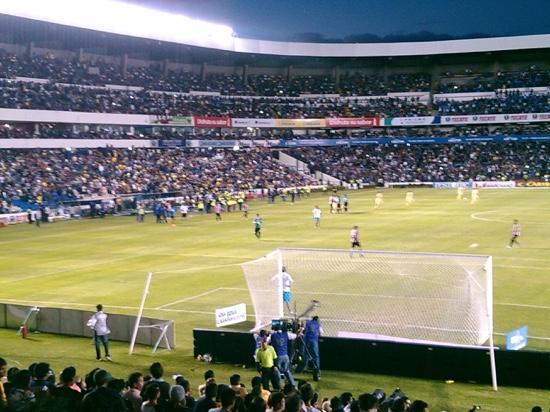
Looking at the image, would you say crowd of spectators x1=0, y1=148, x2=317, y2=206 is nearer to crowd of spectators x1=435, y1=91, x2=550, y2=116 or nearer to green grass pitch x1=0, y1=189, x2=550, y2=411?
green grass pitch x1=0, y1=189, x2=550, y2=411

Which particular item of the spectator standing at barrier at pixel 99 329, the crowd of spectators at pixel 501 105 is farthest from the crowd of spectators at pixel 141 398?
the crowd of spectators at pixel 501 105

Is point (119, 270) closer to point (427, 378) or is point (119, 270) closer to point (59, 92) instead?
point (427, 378)

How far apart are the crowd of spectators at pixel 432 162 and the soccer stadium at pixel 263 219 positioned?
44cm

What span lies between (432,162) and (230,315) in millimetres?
79987

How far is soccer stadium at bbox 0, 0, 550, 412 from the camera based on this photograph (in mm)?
15625

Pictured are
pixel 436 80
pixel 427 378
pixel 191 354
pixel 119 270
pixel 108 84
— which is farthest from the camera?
pixel 436 80

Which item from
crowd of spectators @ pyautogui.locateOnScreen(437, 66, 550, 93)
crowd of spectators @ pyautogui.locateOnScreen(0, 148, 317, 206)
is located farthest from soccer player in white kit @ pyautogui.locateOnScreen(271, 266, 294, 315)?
crowd of spectators @ pyautogui.locateOnScreen(437, 66, 550, 93)

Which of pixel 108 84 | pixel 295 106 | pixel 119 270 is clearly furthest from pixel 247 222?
pixel 295 106

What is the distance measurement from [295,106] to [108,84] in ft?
103

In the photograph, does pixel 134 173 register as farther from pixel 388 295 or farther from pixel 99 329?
pixel 99 329

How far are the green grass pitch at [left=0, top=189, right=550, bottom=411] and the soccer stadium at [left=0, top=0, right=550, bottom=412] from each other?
15cm

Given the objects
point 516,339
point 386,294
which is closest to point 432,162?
point 386,294

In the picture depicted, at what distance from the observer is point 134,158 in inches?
3007

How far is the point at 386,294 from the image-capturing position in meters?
23.8
